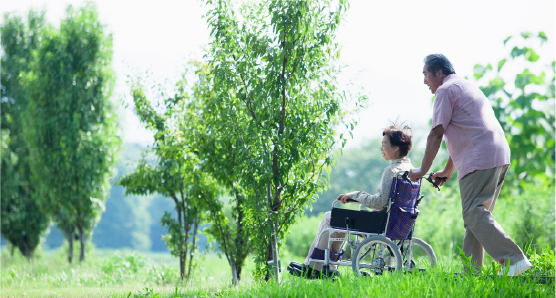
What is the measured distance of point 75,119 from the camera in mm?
9664

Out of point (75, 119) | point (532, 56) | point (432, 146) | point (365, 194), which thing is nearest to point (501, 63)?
point (532, 56)

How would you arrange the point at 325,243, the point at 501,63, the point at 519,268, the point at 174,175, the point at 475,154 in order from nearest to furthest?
the point at 519,268 < the point at 475,154 < the point at 325,243 < the point at 174,175 < the point at 501,63

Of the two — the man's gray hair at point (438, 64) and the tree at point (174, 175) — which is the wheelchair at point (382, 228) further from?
the tree at point (174, 175)

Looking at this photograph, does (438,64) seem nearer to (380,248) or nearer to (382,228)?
(382,228)

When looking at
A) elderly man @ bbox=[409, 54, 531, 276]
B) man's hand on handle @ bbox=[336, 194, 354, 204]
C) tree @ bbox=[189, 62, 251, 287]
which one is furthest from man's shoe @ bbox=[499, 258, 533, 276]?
tree @ bbox=[189, 62, 251, 287]

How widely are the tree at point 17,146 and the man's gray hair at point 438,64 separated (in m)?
10.9

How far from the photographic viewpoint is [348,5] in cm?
408

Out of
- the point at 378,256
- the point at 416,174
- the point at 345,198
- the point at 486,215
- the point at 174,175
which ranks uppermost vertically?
the point at 174,175

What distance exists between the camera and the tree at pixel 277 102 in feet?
13.0

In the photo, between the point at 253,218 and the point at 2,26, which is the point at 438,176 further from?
the point at 2,26

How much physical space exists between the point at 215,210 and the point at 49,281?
3.39 m

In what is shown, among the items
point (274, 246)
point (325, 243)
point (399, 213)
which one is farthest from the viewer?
point (274, 246)

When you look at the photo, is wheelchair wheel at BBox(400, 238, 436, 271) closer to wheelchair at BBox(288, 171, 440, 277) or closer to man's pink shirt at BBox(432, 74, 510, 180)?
wheelchair at BBox(288, 171, 440, 277)

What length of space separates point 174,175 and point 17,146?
29.3ft
